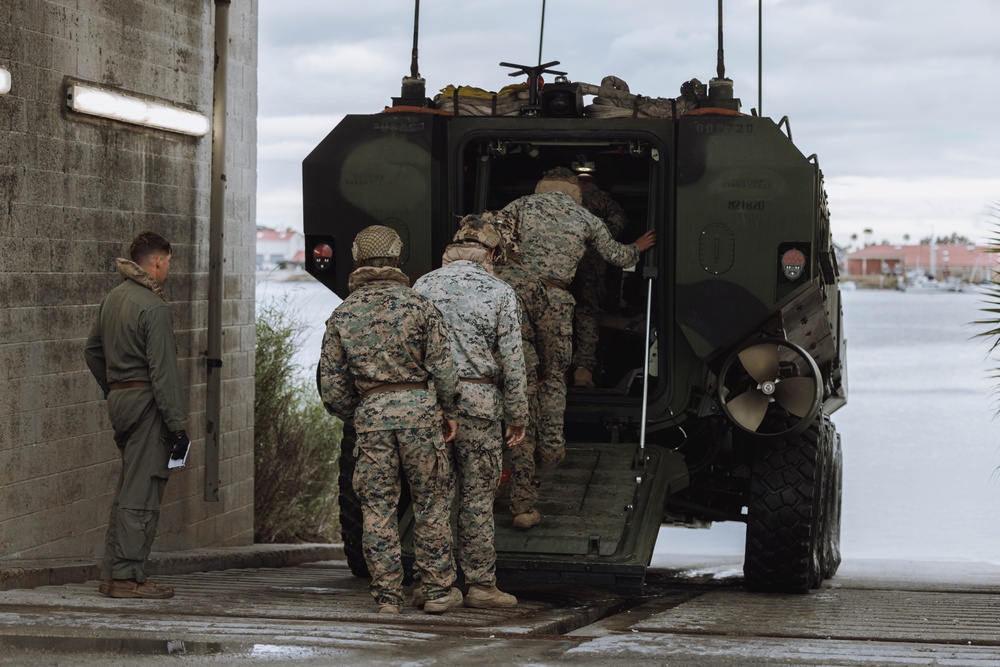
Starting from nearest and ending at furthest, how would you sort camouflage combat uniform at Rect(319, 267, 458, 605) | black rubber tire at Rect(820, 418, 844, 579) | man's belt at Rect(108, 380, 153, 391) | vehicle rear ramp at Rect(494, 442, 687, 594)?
camouflage combat uniform at Rect(319, 267, 458, 605) → man's belt at Rect(108, 380, 153, 391) → vehicle rear ramp at Rect(494, 442, 687, 594) → black rubber tire at Rect(820, 418, 844, 579)

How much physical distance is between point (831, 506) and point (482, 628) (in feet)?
16.2

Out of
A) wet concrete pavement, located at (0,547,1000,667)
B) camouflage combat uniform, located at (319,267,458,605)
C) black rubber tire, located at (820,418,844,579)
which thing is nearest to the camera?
wet concrete pavement, located at (0,547,1000,667)

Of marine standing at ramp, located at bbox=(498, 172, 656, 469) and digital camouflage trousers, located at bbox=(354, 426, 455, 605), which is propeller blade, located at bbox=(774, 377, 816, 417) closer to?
marine standing at ramp, located at bbox=(498, 172, 656, 469)

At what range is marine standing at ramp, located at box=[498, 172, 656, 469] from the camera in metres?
7.44

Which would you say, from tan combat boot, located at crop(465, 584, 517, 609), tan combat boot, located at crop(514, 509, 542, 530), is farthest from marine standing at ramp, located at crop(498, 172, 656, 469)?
tan combat boot, located at crop(465, 584, 517, 609)

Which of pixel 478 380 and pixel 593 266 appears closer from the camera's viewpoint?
pixel 478 380

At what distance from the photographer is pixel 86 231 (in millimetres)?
7543

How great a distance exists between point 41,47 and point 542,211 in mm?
2494

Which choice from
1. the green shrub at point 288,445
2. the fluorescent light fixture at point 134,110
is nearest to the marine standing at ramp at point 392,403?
the fluorescent light fixture at point 134,110

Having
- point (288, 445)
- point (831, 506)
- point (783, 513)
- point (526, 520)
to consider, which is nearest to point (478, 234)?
point (526, 520)

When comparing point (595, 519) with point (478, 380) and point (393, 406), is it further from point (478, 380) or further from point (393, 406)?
point (393, 406)

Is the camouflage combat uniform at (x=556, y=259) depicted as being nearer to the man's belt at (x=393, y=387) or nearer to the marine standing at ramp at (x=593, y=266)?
the marine standing at ramp at (x=593, y=266)

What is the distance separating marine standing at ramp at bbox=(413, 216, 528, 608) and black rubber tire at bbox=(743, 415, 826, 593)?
1685mm

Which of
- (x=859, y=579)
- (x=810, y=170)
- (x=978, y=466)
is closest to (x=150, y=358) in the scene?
(x=810, y=170)
